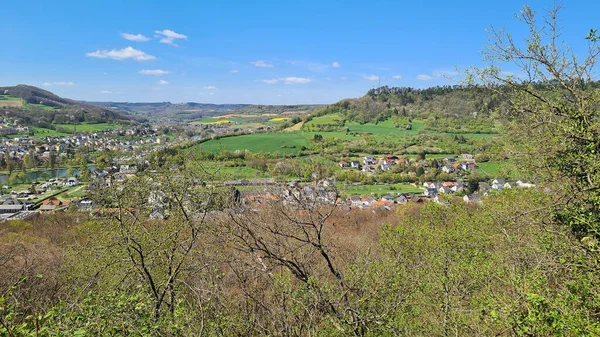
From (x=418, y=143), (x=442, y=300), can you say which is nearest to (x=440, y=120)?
(x=418, y=143)

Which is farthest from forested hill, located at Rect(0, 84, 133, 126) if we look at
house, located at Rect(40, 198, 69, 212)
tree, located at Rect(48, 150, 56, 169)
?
house, located at Rect(40, 198, 69, 212)

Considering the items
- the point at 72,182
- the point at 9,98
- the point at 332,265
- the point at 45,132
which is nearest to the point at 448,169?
the point at 332,265

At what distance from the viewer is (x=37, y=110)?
10906 cm

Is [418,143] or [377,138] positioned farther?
[377,138]

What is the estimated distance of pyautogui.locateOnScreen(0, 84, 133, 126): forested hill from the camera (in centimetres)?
10006

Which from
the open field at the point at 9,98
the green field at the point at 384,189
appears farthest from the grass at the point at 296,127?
the open field at the point at 9,98


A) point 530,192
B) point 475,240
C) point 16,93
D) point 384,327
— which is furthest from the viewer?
point 16,93

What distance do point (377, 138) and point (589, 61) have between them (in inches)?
2778

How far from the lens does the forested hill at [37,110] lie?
328ft

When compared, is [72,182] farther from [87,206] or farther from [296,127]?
[296,127]

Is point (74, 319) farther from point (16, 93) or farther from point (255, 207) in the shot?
point (16, 93)

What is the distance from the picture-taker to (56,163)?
62.3 meters

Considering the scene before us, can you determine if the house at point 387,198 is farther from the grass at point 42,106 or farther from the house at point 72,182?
the grass at point 42,106

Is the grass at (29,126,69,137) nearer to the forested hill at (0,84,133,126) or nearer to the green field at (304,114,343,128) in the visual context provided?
the forested hill at (0,84,133,126)
